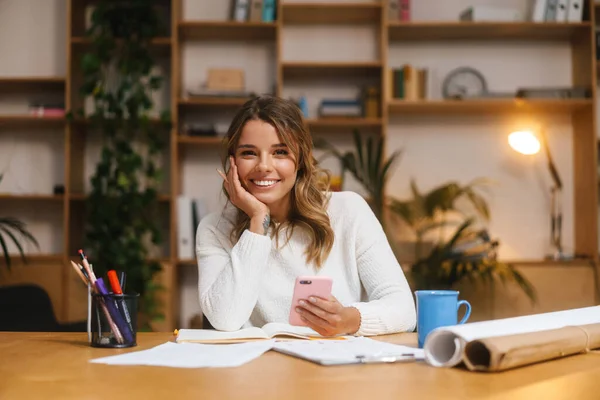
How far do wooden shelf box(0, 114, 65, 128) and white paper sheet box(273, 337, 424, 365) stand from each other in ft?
10.8

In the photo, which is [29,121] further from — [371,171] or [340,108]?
[371,171]

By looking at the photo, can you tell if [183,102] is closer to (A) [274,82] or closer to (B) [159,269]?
(A) [274,82]

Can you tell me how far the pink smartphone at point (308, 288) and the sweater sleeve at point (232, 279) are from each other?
0.22 meters

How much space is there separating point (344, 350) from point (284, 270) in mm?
751

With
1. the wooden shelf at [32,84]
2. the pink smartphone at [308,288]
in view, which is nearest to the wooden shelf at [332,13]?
the wooden shelf at [32,84]

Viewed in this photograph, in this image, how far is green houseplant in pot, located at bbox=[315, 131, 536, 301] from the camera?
13.0 ft

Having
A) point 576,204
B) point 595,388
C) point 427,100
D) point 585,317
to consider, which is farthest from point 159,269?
point 595,388

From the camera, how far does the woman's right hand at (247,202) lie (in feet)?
6.39

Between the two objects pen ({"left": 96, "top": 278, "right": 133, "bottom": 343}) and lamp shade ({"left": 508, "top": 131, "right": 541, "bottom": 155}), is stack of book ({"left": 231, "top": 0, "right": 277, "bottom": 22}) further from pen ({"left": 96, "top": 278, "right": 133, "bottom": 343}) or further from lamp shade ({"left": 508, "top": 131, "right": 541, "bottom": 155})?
pen ({"left": 96, "top": 278, "right": 133, "bottom": 343})

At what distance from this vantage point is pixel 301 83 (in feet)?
14.9

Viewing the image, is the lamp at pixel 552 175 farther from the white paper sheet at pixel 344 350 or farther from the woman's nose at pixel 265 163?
the white paper sheet at pixel 344 350

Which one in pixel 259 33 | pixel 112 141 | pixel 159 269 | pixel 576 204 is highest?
pixel 259 33

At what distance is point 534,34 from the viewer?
4.48m

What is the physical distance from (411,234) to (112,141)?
6.05 feet
